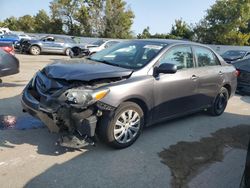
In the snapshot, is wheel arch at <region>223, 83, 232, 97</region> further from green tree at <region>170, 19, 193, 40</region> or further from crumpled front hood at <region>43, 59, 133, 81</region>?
green tree at <region>170, 19, 193, 40</region>

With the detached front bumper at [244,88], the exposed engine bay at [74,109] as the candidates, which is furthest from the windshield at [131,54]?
the detached front bumper at [244,88]

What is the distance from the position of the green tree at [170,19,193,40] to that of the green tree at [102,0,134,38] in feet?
26.2

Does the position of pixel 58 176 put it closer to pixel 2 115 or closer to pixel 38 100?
pixel 38 100

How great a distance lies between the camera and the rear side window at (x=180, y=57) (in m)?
5.39

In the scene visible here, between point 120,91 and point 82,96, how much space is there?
586mm

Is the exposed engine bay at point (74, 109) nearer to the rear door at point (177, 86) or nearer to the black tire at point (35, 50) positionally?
the rear door at point (177, 86)

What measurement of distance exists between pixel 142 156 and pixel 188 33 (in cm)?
3967

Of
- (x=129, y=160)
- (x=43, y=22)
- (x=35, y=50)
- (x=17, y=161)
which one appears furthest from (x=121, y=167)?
(x=43, y=22)

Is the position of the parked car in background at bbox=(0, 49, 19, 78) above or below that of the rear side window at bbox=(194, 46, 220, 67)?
below

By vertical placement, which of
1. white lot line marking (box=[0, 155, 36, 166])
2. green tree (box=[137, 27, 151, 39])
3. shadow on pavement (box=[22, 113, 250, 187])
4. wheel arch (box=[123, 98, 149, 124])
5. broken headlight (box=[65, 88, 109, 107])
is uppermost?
green tree (box=[137, 27, 151, 39])

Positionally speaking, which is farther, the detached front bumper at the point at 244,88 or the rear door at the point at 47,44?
the rear door at the point at 47,44

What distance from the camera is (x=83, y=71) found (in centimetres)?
449

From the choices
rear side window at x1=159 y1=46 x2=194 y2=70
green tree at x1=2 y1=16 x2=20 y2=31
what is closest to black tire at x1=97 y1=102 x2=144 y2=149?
rear side window at x1=159 y1=46 x2=194 y2=70

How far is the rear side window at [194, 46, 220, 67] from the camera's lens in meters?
6.16
